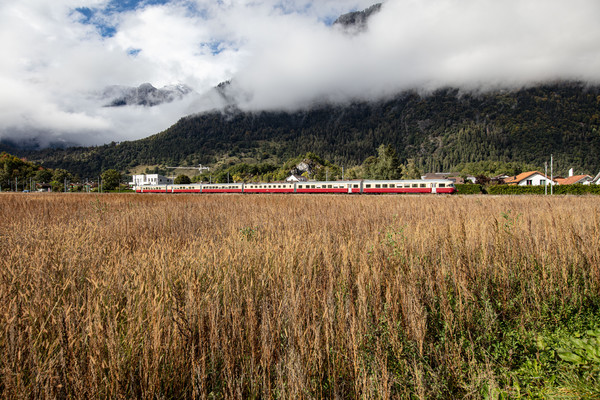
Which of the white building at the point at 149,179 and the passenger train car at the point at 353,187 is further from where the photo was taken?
the white building at the point at 149,179

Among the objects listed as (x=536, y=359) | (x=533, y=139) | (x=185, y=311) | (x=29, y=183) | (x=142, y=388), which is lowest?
(x=536, y=359)

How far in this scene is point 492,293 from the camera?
2789 millimetres

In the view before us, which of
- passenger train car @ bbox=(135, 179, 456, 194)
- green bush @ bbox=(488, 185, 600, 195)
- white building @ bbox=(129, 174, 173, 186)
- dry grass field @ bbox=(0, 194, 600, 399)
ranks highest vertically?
white building @ bbox=(129, 174, 173, 186)

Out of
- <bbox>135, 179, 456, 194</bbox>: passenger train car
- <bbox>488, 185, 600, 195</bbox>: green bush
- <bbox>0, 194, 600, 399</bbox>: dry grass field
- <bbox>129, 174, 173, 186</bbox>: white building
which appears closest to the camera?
<bbox>0, 194, 600, 399</bbox>: dry grass field

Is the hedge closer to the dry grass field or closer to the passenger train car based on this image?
the passenger train car

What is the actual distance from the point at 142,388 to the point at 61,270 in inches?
78.6

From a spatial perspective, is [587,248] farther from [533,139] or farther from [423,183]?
[533,139]

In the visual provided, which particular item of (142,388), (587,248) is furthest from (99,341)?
(587,248)

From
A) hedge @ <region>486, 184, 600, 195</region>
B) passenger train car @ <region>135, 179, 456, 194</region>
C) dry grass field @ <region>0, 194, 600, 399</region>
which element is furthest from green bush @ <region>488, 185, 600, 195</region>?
dry grass field @ <region>0, 194, 600, 399</region>

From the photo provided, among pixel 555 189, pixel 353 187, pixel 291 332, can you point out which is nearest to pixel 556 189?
pixel 555 189

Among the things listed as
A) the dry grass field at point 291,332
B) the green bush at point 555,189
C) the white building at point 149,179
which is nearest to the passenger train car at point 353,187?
the green bush at point 555,189

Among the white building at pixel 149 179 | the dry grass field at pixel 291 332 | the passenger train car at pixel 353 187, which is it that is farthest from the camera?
the white building at pixel 149 179

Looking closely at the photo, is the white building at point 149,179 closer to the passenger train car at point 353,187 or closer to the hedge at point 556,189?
the passenger train car at point 353,187

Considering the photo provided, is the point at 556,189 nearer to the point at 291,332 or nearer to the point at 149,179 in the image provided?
the point at 291,332
